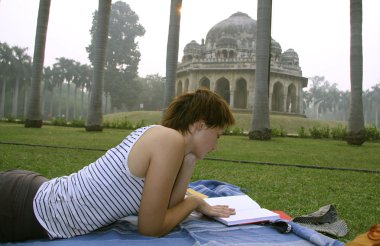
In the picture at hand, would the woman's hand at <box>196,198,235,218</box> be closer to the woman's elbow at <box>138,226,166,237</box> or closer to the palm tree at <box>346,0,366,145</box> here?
the woman's elbow at <box>138,226,166,237</box>

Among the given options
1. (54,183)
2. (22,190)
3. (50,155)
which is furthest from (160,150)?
(50,155)

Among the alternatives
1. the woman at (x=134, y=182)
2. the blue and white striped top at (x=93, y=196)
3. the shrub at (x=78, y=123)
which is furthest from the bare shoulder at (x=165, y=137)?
the shrub at (x=78, y=123)

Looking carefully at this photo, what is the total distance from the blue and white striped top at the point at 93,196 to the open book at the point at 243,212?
90cm

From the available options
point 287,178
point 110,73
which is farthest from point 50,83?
point 287,178

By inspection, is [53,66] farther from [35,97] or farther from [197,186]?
[197,186]

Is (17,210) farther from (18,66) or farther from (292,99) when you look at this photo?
(18,66)

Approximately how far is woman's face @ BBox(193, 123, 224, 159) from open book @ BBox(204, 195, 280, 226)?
0.74 m

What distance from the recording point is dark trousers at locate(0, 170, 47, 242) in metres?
2.45

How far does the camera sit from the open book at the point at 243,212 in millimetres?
3020

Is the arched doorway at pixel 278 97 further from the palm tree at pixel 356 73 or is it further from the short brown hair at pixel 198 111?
the short brown hair at pixel 198 111

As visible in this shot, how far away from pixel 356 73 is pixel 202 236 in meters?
13.4

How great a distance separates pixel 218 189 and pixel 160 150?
8.03 ft

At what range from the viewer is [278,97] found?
123 ft

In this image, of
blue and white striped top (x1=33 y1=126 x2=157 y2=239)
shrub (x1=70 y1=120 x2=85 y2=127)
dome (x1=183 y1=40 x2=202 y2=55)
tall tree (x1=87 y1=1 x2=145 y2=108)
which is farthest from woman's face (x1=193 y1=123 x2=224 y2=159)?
tall tree (x1=87 y1=1 x2=145 y2=108)
